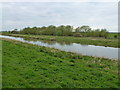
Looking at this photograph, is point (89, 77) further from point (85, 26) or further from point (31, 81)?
point (85, 26)

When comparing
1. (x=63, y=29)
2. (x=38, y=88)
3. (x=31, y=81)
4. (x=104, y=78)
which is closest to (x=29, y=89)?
(x=38, y=88)

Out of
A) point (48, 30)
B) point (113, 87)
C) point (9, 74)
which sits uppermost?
point (48, 30)

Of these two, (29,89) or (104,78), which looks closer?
(29,89)

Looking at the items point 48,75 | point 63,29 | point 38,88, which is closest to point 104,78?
point 48,75

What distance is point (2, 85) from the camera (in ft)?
18.0

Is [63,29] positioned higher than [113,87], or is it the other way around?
[63,29]

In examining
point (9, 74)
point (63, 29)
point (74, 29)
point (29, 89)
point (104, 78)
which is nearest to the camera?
point (29, 89)

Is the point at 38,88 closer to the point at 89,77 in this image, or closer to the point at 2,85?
the point at 2,85

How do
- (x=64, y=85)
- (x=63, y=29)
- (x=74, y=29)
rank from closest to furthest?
(x=64, y=85), (x=63, y=29), (x=74, y=29)

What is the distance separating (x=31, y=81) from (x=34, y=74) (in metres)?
0.98

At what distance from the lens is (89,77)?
730 cm

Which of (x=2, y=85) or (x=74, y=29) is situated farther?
(x=74, y=29)

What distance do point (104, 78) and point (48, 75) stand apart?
306cm

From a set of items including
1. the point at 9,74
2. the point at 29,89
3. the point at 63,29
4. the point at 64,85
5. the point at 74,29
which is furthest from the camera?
the point at 74,29
